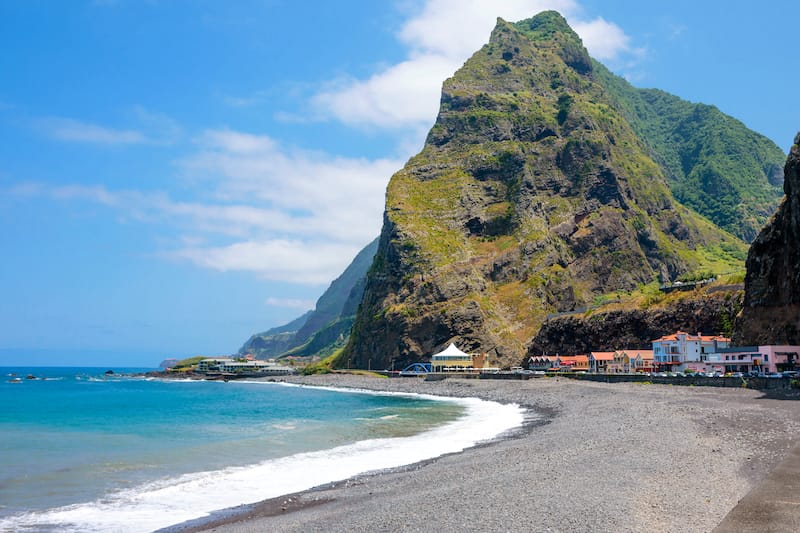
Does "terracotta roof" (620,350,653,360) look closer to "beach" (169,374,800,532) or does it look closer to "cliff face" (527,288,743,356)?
"cliff face" (527,288,743,356)

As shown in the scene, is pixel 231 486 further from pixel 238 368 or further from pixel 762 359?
pixel 238 368

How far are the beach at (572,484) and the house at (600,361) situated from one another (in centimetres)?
5835

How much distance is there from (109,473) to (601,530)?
22.4 m

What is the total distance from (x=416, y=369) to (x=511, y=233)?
41.2 metres

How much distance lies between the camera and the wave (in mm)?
19188

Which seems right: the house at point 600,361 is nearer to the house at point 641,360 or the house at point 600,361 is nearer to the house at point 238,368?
the house at point 641,360

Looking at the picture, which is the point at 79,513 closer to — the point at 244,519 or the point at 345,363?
the point at 244,519

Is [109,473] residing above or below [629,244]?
below

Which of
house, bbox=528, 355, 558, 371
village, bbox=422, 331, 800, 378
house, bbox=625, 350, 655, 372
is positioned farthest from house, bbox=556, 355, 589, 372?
house, bbox=625, 350, 655, 372

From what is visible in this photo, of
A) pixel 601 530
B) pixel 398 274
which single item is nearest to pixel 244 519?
pixel 601 530

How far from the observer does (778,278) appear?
6053 cm

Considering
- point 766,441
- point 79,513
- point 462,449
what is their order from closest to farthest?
point 79,513 → point 766,441 → point 462,449

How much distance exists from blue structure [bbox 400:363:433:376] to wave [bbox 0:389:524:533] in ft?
267

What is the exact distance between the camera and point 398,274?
447ft
